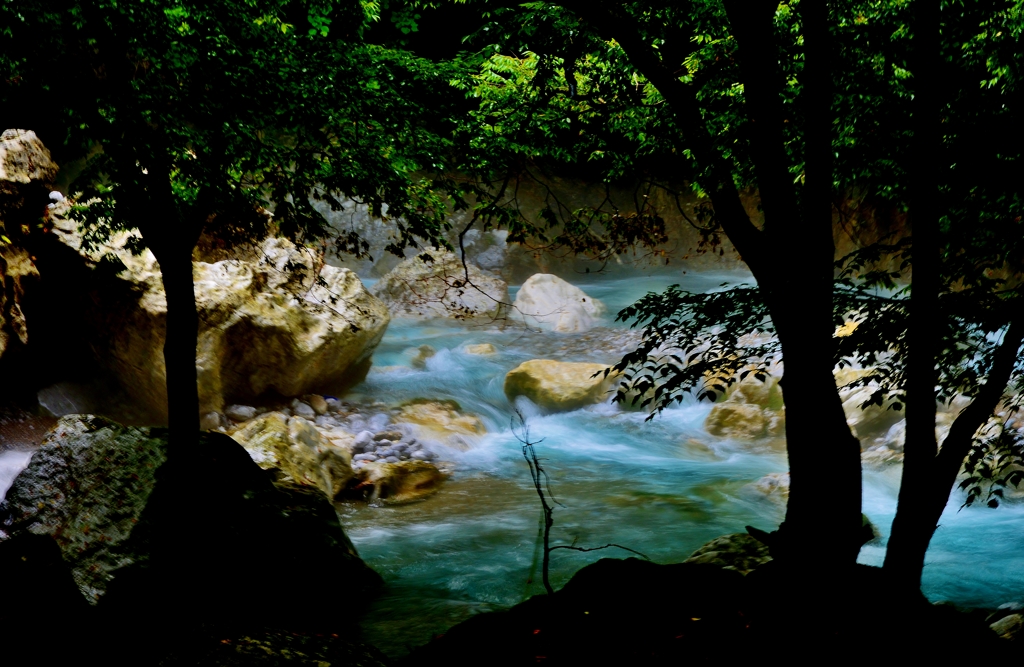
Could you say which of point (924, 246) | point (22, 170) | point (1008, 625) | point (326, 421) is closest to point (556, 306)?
point (326, 421)

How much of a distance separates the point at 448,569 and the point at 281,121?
4.57 metres

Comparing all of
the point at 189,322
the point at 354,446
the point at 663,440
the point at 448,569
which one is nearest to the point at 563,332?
the point at 663,440

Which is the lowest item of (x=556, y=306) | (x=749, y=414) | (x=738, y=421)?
(x=738, y=421)

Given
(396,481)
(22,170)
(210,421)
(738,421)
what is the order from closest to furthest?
(396,481)
(22,170)
(210,421)
(738,421)

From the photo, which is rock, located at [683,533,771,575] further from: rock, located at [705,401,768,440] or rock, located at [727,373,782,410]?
rock, located at [727,373,782,410]

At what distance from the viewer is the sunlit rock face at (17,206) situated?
9672 millimetres

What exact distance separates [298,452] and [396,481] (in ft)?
4.52

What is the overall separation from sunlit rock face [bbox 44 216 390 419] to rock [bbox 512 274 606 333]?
7.99 meters

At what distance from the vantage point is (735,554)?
5.76 m

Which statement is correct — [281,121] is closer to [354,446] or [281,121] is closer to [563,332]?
[354,446]

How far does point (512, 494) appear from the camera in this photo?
9.68 m

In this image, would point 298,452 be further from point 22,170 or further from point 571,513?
point 22,170

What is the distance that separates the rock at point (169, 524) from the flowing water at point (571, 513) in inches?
34.9

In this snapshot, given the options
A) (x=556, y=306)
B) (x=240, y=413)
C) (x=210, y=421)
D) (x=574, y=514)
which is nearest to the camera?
(x=574, y=514)
